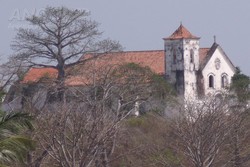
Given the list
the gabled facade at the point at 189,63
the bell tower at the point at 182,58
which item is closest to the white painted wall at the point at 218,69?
the gabled facade at the point at 189,63

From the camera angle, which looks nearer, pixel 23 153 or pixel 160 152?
pixel 23 153

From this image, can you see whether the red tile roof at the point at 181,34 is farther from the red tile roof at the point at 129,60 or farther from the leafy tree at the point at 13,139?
the leafy tree at the point at 13,139

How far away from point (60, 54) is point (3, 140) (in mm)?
36540

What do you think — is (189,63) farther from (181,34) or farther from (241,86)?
(241,86)

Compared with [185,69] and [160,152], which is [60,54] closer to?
[185,69]

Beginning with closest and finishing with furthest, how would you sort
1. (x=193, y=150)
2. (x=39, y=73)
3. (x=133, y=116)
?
(x=193, y=150) < (x=133, y=116) < (x=39, y=73)

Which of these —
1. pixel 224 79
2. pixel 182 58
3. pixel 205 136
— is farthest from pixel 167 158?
pixel 224 79

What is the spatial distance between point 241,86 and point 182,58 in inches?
458

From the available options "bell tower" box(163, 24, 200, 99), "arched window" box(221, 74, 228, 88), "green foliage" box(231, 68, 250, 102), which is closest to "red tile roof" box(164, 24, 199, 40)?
"bell tower" box(163, 24, 200, 99)

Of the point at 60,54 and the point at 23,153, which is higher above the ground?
the point at 60,54

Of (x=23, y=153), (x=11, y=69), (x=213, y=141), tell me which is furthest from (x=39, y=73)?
(x=23, y=153)

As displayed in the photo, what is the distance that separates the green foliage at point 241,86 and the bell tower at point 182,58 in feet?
10.8

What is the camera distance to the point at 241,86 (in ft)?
181

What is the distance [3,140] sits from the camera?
57.7ft
